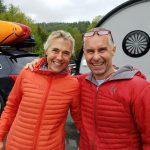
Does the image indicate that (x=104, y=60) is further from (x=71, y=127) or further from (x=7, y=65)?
(x=7, y=65)

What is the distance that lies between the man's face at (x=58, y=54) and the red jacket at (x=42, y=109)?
71 millimetres

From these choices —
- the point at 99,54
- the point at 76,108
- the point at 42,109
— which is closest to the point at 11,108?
the point at 42,109

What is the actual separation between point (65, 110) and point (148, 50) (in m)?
5.89

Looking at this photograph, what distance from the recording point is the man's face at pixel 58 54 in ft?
9.39

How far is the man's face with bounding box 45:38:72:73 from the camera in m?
2.86

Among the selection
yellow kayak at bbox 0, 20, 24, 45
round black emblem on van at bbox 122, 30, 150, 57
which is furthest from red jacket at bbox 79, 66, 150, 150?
yellow kayak at bbox 0, 20, 24, 45

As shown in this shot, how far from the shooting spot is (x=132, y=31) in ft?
28.0

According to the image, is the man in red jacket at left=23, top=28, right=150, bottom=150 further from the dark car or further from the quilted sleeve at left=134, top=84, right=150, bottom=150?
the dark car

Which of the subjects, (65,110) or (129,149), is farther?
(65,110)

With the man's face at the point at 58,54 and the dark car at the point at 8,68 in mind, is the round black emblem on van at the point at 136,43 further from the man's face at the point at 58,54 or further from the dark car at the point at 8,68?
the man's face at the point at 58,54

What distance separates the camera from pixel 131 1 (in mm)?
8375

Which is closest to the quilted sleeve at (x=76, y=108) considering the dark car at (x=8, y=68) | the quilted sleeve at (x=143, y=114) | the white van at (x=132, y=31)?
the quilted sleeve at (x=143, y=114)

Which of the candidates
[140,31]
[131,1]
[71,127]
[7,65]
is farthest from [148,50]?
[7,65]

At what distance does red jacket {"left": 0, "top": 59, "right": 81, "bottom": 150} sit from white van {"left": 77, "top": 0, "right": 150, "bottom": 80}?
18.7ft
